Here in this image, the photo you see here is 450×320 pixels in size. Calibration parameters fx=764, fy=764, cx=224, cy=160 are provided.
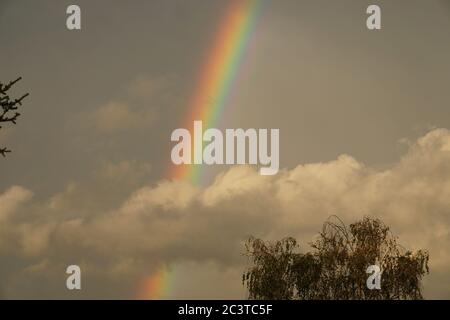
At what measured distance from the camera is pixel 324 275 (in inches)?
1511

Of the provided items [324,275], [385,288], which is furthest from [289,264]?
[385,288]
